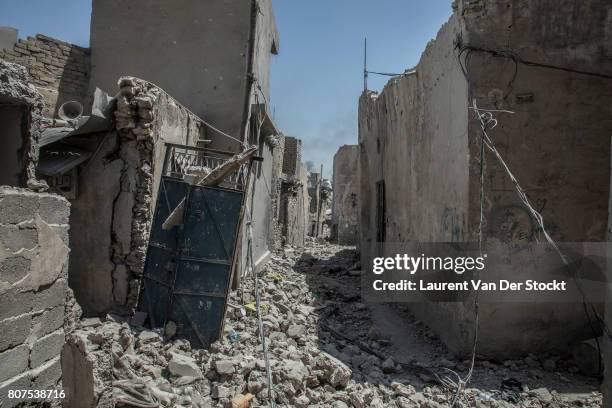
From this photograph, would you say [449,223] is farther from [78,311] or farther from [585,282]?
[78,311]

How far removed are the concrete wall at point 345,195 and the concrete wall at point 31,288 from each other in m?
17.7

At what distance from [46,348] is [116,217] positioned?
8.31ft

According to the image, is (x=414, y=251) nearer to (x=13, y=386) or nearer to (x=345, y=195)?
(x=13, y=386)

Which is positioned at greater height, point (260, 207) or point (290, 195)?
point (290, 195)

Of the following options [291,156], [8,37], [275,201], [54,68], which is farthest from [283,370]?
[291,156]

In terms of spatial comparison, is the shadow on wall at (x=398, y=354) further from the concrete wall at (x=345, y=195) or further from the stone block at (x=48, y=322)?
the concrete wall at (x=345, y=195)

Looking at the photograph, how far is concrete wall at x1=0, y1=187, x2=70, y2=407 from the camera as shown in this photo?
2.42 m

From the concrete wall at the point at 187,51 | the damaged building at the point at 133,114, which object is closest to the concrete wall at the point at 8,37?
the damaged building at the point at 133,114

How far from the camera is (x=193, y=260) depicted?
4.80 meters

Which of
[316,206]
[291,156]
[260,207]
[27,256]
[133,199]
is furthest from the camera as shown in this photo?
[316,206]

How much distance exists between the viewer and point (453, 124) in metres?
5.14

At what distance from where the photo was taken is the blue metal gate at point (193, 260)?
4707 millimetres

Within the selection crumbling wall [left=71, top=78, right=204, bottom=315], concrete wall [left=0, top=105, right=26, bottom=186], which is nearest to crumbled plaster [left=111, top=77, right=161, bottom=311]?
crumbling wall [left=71, top=78, right=204, bottom=315]

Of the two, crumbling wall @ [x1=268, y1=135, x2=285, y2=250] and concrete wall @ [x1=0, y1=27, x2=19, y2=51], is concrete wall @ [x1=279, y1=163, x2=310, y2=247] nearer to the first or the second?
crumbling wall @ [x1=268, y1=135, x2=285, y2=250]
